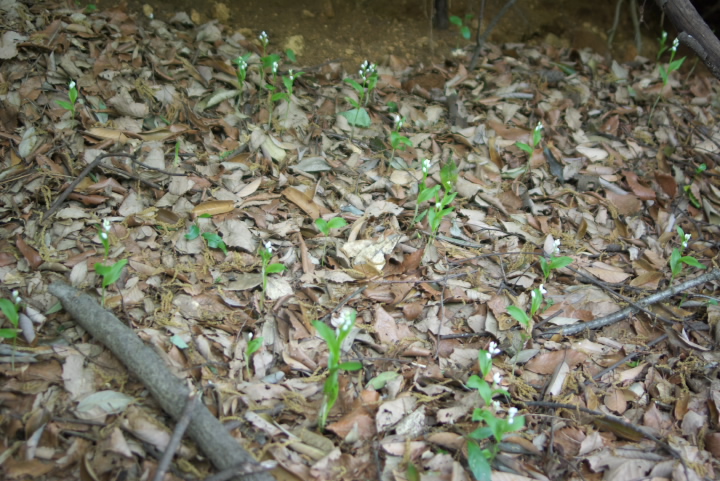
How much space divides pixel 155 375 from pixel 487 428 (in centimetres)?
117

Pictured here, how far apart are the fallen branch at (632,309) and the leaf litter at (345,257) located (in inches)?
0.9

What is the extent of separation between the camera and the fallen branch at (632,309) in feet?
8.08

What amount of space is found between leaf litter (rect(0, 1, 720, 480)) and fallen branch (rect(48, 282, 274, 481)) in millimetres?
63

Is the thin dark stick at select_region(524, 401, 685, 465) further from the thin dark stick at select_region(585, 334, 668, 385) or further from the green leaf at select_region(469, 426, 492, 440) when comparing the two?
the green leaf at select_region(469, 426, 492, 440)

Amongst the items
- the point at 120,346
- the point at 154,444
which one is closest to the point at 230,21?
the point at 120,346

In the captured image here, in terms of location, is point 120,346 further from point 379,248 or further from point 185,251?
point 379,248

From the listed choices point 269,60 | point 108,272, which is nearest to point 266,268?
point 108,272

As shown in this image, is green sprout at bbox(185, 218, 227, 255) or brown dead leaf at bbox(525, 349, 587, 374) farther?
green sprout at bbox(185, 218, 227, 255)

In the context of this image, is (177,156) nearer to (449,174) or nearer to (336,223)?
(336,223)

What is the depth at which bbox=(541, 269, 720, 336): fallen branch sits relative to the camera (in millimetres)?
2463

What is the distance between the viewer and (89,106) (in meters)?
3.03

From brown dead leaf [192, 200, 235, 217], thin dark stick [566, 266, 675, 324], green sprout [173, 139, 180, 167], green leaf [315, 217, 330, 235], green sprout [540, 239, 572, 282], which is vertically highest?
green sprout [540, 239, 572, 282]

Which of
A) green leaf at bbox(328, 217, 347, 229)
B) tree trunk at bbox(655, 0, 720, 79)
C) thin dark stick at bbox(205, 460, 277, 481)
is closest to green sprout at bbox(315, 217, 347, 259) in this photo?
green leaf at bbox(328, 217, 347, 229)

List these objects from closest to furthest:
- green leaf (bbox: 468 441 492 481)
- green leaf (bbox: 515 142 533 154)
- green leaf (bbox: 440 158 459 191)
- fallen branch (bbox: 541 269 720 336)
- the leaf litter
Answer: green leaf (bbox: 468 441 492 481) → the leaf litter → fallen branch (bbox: 541 269 720 336) → green leaf (bbox: 440 158 459 191) → green leaf (bbox: 515 142 533 154)
